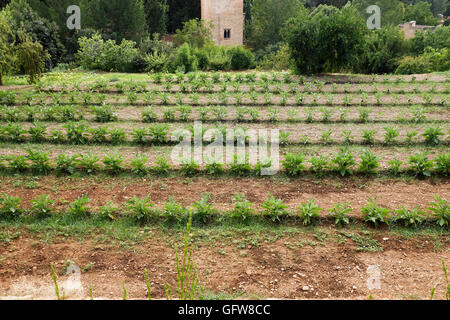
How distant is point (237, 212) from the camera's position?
533 centimetres

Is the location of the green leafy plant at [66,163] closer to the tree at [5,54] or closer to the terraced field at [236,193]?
the terraced field at [236,193]

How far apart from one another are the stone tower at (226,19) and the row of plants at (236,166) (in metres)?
23.0

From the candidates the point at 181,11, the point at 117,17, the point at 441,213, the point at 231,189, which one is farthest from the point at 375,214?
the point at 181,11

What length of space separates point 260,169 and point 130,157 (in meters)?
2.47

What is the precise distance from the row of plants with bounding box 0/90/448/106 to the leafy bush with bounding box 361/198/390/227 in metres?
6.15

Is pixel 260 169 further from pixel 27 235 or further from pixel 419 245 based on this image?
pixel 27 235

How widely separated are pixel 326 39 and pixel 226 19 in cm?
1576

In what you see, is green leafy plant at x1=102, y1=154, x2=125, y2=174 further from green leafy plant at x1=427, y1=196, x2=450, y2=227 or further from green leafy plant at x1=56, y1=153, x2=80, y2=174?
green leafy plant at x1=427, y1=196, x2=450, y2=227

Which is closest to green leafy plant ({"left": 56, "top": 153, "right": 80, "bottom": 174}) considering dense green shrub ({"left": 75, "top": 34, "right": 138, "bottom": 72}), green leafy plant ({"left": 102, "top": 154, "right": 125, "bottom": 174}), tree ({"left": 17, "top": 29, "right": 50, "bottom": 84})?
green leafy plant ({"left": 102, "top": 154, "right": 125, "bottom": 174})

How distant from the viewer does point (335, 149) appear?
Answer: 7.83m

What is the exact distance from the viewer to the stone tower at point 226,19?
2816 cm

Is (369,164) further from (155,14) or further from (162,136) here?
(155,14)

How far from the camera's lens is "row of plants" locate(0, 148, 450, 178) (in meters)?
6.63
